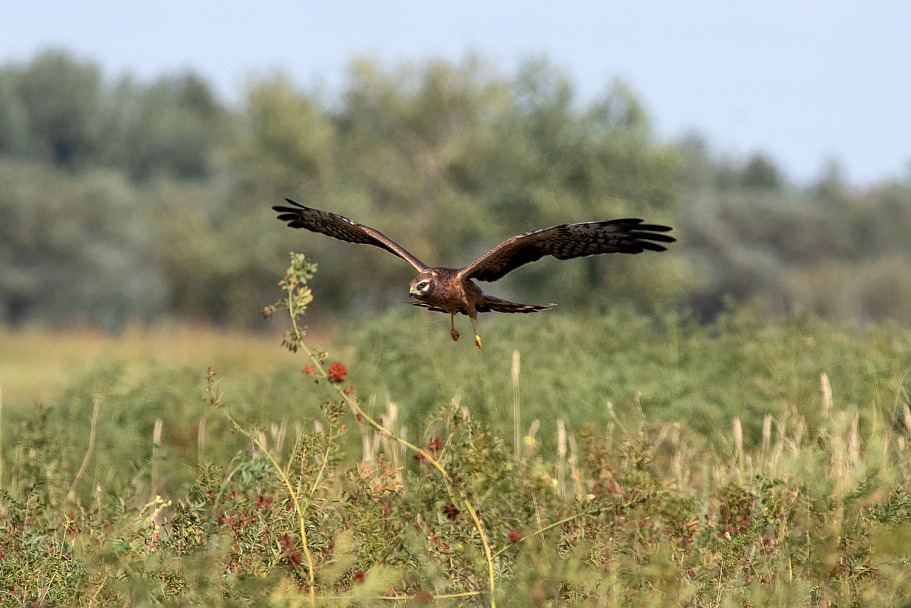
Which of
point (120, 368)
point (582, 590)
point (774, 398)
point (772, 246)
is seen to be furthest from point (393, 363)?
point (772, 246)

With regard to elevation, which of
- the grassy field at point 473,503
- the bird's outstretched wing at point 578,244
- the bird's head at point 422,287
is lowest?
the grassy field at point 473,503

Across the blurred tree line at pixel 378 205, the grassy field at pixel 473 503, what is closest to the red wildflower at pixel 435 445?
the grassy field at pixel 473 503

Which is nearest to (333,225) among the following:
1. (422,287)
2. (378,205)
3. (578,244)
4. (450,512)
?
(422,287)

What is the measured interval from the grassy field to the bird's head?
0.56 metres

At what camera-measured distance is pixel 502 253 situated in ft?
20.8

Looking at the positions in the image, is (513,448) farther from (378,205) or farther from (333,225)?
(378,205)

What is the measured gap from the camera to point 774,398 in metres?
10.0

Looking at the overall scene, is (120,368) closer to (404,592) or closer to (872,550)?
(404,592)

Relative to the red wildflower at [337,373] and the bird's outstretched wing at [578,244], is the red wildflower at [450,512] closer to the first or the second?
the red wildflower at [337,373]

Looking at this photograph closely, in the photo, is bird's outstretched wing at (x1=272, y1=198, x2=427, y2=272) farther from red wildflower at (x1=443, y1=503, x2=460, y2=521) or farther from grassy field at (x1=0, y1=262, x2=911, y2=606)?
red wildflower at (x1=443, y1=503, x2=460, y2=521)

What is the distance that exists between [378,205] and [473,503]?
35.4m

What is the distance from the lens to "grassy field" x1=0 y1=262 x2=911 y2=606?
4.87 m

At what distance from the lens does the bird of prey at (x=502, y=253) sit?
6.25 meters

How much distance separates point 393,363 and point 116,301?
36.2 m
